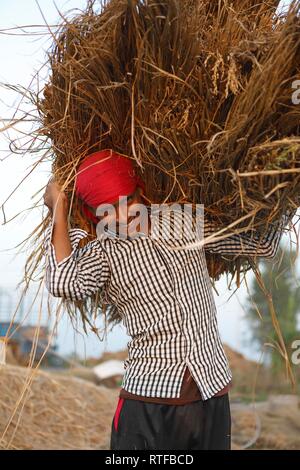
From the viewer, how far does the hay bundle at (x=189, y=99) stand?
1.52 m

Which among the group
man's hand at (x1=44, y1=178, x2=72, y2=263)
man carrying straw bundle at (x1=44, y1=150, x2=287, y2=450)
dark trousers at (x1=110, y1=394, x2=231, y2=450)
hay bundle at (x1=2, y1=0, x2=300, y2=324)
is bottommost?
dark trousers at (x1=110, y1=394, x2=231, y2=450)

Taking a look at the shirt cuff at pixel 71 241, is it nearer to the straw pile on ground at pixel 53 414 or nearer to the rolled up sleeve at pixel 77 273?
the rolled up sleeve at pixel 77 273

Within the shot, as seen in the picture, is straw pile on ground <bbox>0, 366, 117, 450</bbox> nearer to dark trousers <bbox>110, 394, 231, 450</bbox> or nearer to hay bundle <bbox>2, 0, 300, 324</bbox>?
dark trousers <bbox>110, 394, 231, 450</bbox>

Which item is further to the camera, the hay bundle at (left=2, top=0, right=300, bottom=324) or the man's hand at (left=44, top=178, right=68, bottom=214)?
the man's hand at (left=44, top=178, right=68, bottom=214)

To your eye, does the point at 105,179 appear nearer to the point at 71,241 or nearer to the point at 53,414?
the point at 71,241

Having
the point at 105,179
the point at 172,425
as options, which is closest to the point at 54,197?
the point at 105,179

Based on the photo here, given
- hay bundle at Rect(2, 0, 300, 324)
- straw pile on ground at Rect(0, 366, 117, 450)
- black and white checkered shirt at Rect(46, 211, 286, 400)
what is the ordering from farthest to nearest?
straw pile on ground at Rect(0, 366, 117, 450) < black and white checkered shirt at Rect(46, 211, 286, 400) < hay bundle at Rect(2, 0, 300, 324)

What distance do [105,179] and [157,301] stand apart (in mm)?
307

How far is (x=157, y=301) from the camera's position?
65.1 inches

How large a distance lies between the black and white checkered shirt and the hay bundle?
157 mm

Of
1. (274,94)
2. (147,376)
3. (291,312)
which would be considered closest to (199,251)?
(147,376)

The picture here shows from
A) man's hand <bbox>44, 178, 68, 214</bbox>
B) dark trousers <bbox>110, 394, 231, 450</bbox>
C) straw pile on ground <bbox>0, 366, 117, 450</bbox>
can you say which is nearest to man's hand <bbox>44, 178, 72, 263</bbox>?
man's hand <bbox>44, 178, 68, 214</bbox>

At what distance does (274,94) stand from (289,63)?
0.07m

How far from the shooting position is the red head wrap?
5.49 ft
